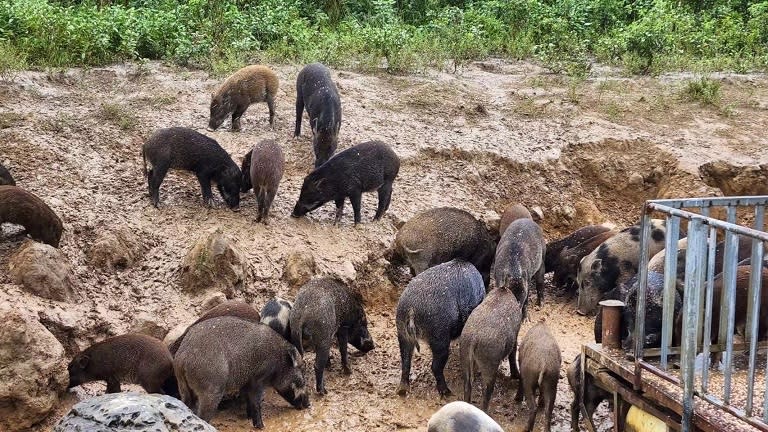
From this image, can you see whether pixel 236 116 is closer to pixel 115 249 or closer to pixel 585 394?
pixel 115 249

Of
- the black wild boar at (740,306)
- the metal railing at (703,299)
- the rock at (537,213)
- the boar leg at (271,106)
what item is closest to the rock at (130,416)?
the metal railing at (703,299)

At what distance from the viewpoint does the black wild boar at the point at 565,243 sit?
9.48 m

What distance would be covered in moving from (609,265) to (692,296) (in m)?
3.79

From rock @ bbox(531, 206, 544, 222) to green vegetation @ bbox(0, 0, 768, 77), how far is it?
3.52 m

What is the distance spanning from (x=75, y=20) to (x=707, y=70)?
29.3 ft

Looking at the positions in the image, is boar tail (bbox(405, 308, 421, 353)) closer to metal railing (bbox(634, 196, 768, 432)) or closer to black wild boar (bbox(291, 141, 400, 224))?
metal railing (bbox(634, 196, 768, 432))

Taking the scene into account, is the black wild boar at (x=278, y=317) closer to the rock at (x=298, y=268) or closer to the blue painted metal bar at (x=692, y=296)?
the rock at (x=298, y=268)

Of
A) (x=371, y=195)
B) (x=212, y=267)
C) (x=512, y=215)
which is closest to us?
(x=212, y=267)

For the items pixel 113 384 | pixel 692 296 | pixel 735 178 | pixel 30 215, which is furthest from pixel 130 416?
pixel 735 178

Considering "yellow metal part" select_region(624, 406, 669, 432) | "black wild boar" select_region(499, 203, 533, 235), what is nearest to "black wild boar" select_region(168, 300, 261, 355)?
"yellow metal part" select_region(624, 406, 669, 432)

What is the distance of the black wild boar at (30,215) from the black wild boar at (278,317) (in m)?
1.86

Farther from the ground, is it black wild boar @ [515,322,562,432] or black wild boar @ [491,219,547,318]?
black wild boar @ [491,219,547,318]

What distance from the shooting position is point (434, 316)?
22.8ft

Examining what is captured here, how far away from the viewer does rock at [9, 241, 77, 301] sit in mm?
6992
